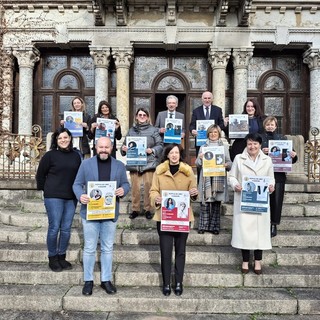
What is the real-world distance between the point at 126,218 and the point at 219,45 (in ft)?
27.6

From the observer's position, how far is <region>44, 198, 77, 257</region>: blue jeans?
518cm

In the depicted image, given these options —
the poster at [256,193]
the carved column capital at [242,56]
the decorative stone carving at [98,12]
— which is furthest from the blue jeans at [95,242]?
the carved column capital at [242,56]

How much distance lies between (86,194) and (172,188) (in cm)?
116

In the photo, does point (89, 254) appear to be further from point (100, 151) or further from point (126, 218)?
point (126, 218)

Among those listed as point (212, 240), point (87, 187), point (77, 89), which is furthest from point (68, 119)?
point (77, 89)

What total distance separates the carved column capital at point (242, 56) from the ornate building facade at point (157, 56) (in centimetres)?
4

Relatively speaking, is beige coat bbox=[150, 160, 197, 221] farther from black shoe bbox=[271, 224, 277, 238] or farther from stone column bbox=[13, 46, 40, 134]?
stone column bbox=[13, 46, 40, 134]

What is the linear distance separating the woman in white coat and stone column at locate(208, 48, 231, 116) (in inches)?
313

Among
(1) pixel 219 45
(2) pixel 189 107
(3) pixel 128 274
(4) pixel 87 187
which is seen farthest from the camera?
(2) pixel 189 107

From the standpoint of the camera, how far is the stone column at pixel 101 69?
12883mm

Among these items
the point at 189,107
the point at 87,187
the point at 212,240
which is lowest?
the point at 212,240

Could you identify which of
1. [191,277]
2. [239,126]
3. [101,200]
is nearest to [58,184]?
[101,200]

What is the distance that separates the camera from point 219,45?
12859 mm

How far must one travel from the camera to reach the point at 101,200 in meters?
4.71
